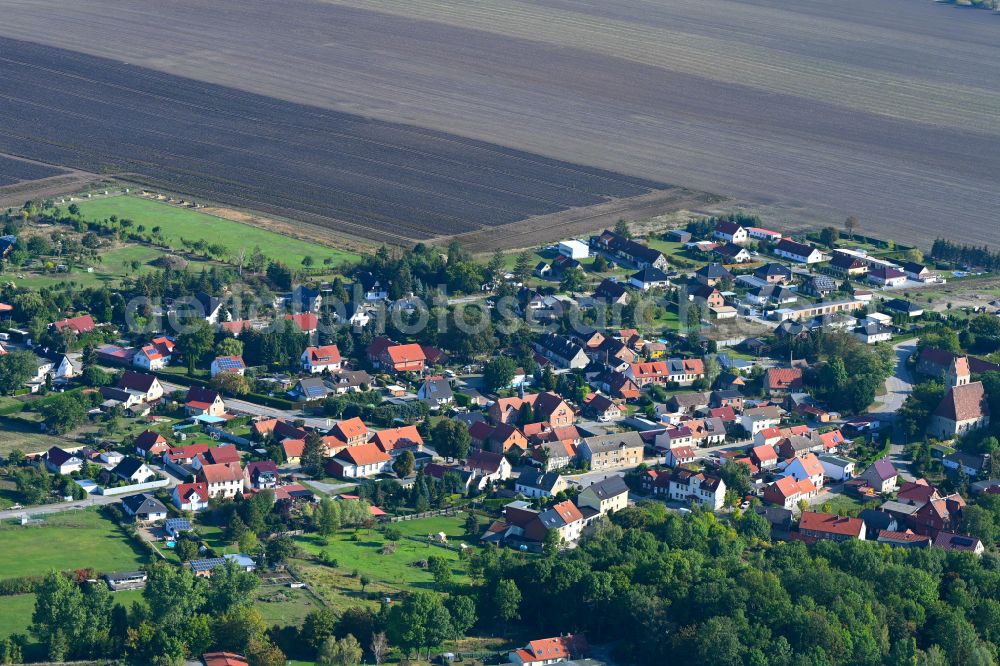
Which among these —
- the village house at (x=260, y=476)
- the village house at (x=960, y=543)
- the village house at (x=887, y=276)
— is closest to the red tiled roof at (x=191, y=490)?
the village house at (x=260, y=476)

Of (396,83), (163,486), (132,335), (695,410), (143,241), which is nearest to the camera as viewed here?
(163,486)

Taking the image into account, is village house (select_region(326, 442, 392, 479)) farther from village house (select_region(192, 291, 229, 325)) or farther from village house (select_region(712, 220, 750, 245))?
village house (select_region(712, 220, 750, 245))

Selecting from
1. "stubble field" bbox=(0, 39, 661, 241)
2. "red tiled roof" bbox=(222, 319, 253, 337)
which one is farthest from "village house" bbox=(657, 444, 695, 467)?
"stubble field" bbox=(0, 39, 661, 241)

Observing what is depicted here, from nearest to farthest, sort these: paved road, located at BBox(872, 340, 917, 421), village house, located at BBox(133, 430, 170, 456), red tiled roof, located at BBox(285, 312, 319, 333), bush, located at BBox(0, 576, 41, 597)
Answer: bush, located at BBox(0, 576, 41, 597), village house, located at BBox(133, 430, 170, 456), paved road, located at BBox(872, 340, 917, 421), red tiled roof, located at BBox(285, 312, 319, 333)

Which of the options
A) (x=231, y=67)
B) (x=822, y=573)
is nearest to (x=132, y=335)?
(x=822, y=573)

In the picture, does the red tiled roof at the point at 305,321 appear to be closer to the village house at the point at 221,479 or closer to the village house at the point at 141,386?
the village house at the point at 141,386

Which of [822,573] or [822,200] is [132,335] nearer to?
[822,573]

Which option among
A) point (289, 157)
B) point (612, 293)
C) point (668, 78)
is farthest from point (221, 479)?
point (668, 78)
